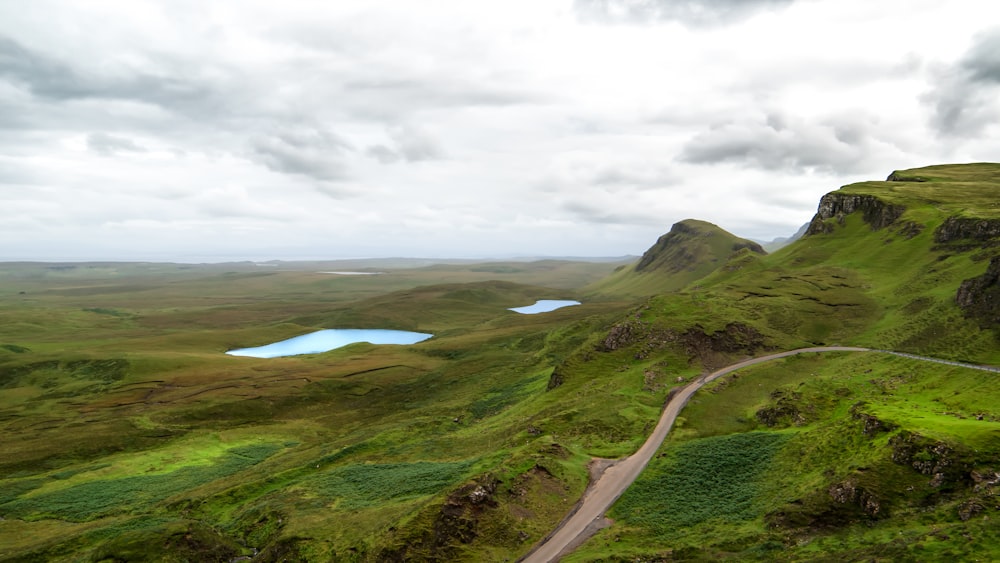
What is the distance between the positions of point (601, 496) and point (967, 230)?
133 meters

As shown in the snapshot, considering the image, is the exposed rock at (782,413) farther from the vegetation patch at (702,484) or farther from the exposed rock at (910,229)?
the exposed rock at (910,229)

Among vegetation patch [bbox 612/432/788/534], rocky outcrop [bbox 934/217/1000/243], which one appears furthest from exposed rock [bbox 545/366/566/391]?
rocky outcrop [bbox 934/217/1000/243]

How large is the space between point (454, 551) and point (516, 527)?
645 centimetres

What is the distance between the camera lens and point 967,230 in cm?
12006

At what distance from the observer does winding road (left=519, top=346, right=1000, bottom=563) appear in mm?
43125

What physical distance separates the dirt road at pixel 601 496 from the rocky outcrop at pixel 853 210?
131930 millimetres

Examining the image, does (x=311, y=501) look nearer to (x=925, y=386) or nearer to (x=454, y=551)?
(x=454, y=551)

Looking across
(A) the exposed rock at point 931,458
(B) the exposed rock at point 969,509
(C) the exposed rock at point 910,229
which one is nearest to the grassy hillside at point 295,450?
(A) the exposed rock at point 931,458

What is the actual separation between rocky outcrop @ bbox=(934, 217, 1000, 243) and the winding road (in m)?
65.1

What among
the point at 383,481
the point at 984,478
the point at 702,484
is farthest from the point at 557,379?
the point at 984,478

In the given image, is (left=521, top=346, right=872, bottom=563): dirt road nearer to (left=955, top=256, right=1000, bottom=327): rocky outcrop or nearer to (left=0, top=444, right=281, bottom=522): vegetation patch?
(left=955, top=256, right=1000, bottom=327): rocky outcrop

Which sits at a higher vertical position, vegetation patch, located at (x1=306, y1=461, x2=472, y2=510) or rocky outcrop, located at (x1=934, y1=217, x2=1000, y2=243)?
rocky outcrop, located at (x1=934, y1=217, x2=1000, y2=243)

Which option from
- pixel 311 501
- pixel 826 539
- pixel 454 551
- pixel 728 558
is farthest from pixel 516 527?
pixel 311 501

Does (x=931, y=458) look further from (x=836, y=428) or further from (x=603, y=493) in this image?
(x=603, y=493)
